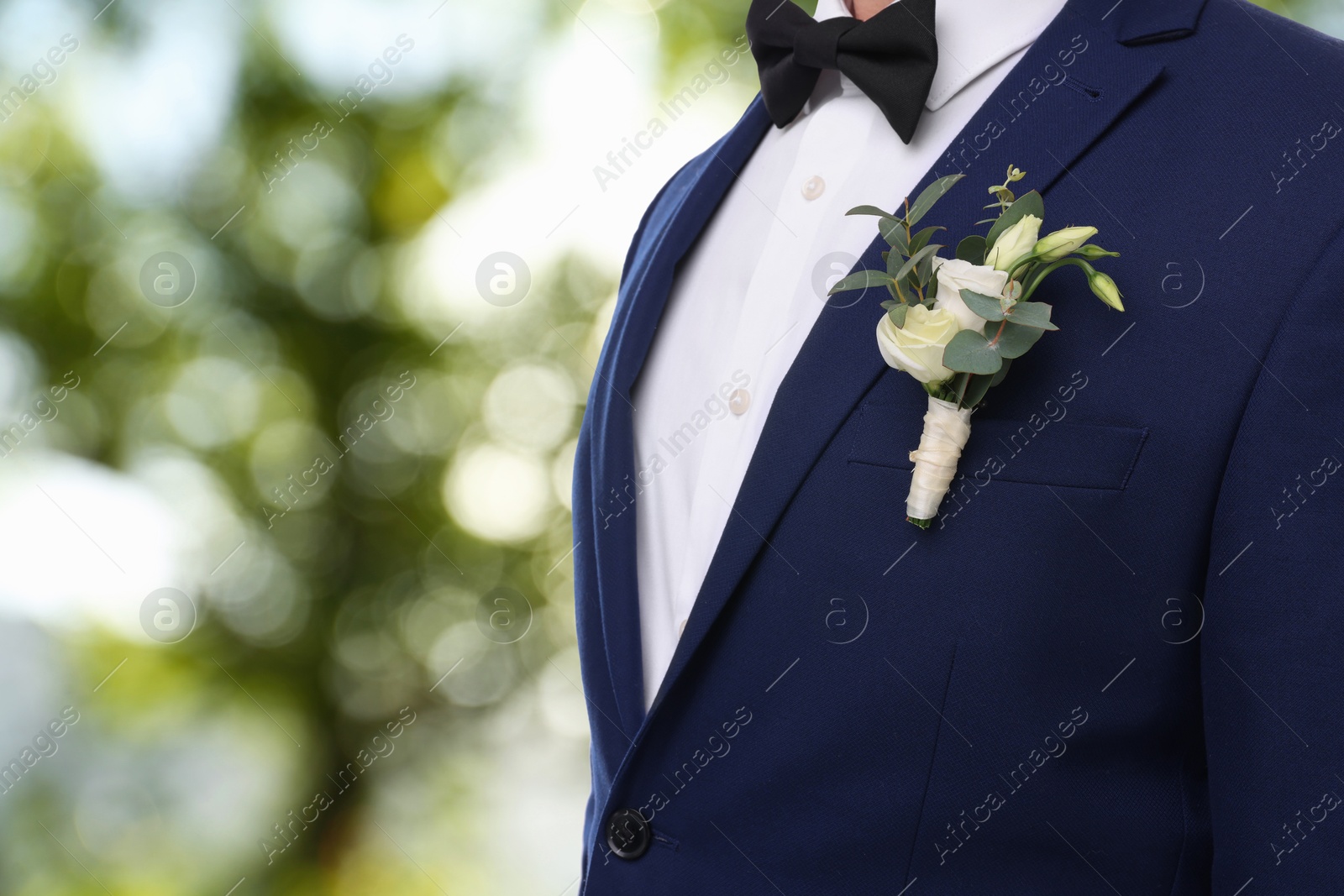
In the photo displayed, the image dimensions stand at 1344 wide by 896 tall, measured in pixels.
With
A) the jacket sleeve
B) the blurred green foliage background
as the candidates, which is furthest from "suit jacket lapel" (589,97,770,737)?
the blurred green foliage background

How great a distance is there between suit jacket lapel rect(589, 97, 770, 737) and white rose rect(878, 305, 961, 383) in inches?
15.0

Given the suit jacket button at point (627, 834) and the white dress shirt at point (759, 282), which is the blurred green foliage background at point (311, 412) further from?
the suit jacket button at point (627, 834)

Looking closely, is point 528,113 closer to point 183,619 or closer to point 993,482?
point 183,619

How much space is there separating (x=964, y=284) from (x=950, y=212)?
124 millimetres

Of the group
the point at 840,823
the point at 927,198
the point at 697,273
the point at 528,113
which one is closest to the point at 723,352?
the point at 697,273

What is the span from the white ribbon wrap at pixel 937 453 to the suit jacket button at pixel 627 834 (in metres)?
0.39

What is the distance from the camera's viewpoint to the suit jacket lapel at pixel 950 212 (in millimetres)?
843

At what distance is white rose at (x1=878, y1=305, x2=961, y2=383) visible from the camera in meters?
0.76

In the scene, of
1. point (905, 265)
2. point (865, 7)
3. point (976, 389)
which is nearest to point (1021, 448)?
point (976, 389)

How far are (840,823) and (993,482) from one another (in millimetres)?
307

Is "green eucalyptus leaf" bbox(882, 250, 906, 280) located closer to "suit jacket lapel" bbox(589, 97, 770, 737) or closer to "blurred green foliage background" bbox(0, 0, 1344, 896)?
"suit jacket lapel" bbox(589, 97, 770, 737)

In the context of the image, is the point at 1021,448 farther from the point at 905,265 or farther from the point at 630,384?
the point at 630,384

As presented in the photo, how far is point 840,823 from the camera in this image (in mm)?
850

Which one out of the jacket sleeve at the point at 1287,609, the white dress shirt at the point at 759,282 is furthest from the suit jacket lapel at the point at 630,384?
the jacket sleeve at the point at 1287,609
